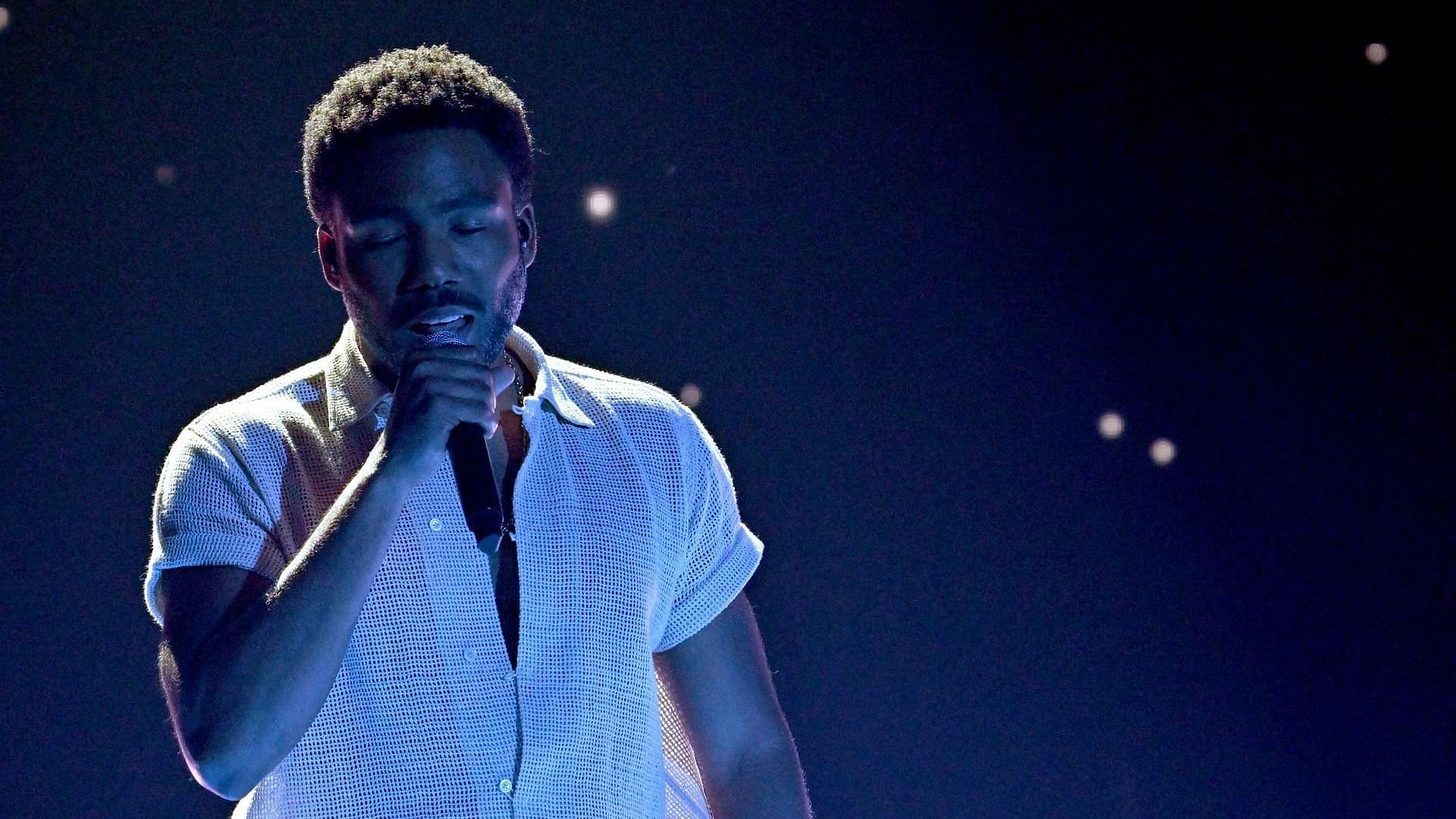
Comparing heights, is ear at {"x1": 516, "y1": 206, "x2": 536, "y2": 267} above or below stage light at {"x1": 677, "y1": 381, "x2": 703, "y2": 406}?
above

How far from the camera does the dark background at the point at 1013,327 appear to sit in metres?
2.76

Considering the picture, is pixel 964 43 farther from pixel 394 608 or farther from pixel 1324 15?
pixel 394 608

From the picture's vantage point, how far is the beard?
4.96ft

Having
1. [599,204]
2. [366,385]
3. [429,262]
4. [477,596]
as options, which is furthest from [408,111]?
[599,204]

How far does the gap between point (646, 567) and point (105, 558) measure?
1332mm

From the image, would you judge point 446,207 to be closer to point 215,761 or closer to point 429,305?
point 429,305

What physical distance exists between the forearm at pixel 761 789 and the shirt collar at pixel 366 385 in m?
0.44

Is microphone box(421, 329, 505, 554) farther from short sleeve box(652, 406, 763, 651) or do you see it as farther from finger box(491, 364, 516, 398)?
short sleeve box(652, 406, 763, 651)

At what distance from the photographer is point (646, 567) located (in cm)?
162

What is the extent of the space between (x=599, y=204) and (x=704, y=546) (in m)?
1.19

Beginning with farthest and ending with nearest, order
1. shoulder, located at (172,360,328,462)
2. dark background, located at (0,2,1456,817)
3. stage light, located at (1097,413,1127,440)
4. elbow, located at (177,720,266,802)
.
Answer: stage light, located at (1097,413,1127,440) → dark background, located at (0,2,1456,817) → shoulder, located at (172,360,328,462) → elbow, located at (177,720,266,802)

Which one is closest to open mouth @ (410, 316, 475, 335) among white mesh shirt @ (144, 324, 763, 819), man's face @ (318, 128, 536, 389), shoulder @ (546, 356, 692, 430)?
man's face @ (318, 128, 536, 389)

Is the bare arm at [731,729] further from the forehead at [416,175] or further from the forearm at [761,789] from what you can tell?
the forehead at [416,175]

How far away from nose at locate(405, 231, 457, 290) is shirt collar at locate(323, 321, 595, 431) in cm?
13
